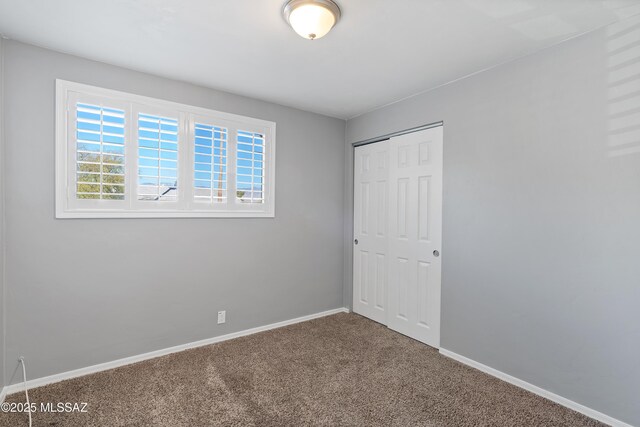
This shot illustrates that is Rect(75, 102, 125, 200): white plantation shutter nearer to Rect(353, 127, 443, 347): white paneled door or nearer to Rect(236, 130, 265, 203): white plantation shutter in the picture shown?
Rect(236, 130, 265, 203): white plantation shutter

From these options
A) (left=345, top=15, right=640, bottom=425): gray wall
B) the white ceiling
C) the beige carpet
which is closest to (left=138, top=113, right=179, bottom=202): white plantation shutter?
the white ceiling

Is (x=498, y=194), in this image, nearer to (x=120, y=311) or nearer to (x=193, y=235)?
(x=193, y=235)

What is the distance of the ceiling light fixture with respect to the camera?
5.54 feet

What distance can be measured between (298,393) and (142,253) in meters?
1.71

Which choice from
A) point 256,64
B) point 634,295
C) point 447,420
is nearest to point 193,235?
point 256,64

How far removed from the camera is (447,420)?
195cm

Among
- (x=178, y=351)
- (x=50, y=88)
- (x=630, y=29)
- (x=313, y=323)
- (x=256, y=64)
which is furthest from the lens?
(x=313, y=323)

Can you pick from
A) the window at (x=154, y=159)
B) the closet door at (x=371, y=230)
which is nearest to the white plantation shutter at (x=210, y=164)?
the window at (x=154, y=159)

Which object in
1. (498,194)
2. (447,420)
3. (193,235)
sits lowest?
(447,420)

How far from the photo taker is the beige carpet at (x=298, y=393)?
6.40 ft

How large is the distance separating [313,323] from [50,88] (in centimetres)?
316

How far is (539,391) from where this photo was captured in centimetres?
222

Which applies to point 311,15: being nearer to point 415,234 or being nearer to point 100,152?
point 100,152

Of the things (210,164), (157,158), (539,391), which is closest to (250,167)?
(210,164)
